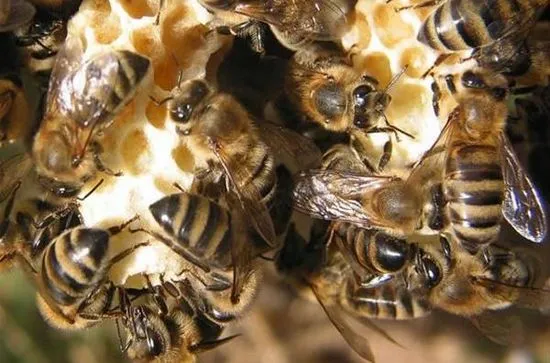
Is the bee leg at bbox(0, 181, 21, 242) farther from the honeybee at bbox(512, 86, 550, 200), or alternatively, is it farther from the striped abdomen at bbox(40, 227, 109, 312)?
the honeybee at bbox(512, 86, 550, 200)

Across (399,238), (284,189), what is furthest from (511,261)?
(284,189)

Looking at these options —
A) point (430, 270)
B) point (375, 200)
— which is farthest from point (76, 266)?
point (430, 270)

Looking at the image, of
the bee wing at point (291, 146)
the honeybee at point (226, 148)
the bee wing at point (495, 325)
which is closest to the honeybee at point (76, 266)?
the honeybee at point (226, 148)

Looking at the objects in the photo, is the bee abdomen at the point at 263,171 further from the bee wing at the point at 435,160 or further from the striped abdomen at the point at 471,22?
the striped abdomen at the point at 471,22

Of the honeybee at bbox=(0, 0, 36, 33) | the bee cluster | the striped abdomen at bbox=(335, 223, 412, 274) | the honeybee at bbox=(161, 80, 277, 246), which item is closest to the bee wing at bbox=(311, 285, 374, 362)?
the bee cluster

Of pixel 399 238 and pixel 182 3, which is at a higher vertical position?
pixel 182 3

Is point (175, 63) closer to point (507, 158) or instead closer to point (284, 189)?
point (284, 189)

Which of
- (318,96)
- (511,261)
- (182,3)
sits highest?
(182,3)
